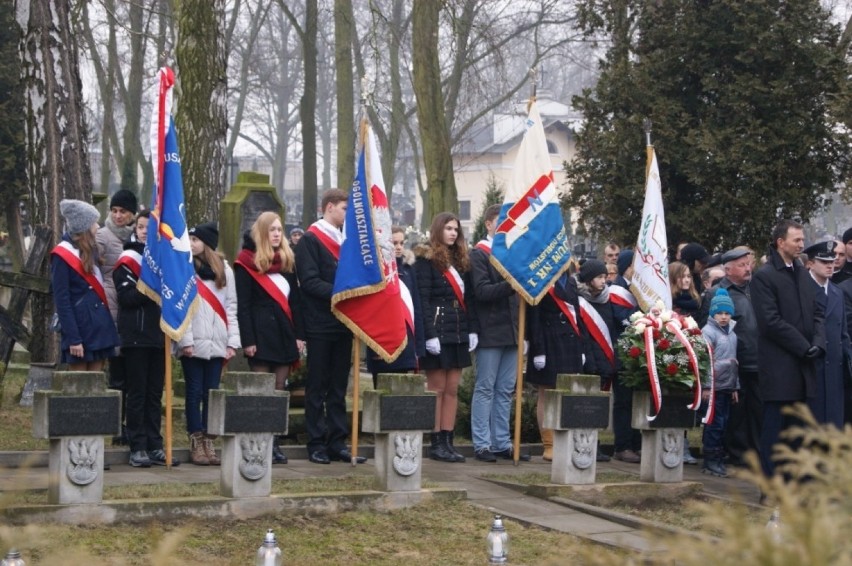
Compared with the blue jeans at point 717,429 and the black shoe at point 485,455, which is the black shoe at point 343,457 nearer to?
the black shoe at point 485,455

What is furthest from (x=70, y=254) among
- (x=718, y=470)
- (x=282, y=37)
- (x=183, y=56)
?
(x=282, y=37)

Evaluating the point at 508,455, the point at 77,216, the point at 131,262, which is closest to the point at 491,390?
the point at 508,455

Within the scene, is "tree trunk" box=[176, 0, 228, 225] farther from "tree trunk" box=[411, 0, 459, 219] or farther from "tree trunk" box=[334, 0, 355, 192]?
"tree trunk" box=[334, 0, 355, 192]

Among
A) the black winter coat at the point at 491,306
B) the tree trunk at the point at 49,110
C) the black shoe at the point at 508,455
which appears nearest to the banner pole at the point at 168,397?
the black winter coat at the point at 491,306

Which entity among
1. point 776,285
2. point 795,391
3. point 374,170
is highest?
point 374,170

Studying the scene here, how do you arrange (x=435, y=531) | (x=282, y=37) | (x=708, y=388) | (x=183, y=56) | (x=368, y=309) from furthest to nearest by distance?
(x=282, y=37), (x=183, y=56), (x=708, y=388), (x=368, y=309), (x=435, y=531)

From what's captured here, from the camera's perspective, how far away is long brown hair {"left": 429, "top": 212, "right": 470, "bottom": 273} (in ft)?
39.4

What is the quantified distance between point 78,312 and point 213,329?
3.64ft

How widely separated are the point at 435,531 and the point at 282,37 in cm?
5797

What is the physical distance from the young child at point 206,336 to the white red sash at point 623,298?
4.03m

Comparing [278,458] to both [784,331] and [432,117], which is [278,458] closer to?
[784,331]

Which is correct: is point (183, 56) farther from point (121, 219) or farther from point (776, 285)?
point (776, 285)

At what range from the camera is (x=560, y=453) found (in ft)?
35.8

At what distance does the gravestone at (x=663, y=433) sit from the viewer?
11469 millimetres
